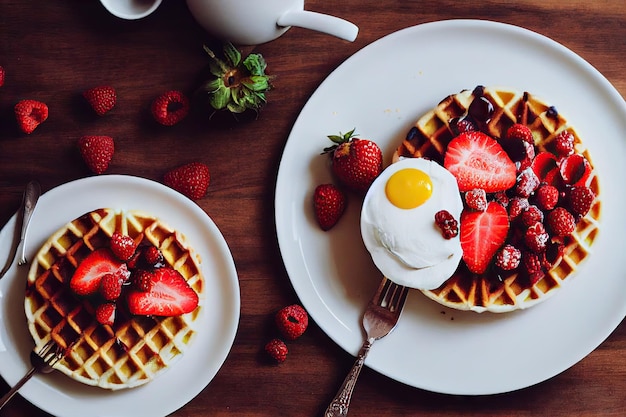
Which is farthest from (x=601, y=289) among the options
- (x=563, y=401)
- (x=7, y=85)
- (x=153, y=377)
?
(x=7, y=85)

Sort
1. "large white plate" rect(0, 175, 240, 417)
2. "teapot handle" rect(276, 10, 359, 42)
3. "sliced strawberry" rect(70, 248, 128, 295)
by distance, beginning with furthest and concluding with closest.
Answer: "large white plate" rect(0, 175, 240, 417) → "sliced strawberry" rect(70, 248, 128, 295) → "teapot handle" rect(276, 10, 359, 42)

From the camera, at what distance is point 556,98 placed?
2.12 meters

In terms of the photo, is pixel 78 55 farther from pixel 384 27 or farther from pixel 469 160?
pixel 469 160

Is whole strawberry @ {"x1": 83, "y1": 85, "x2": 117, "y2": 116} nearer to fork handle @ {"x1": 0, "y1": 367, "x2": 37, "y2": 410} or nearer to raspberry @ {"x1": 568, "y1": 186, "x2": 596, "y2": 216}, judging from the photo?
fork handle @ {"x1": 0, "y1": 367, "x2": 37, "y2": 410}

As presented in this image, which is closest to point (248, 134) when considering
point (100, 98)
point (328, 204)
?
point (328, 204)

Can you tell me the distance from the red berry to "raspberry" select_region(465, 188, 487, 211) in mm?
1080

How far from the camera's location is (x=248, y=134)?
2.14 metres

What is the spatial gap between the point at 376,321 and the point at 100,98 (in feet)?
3.73

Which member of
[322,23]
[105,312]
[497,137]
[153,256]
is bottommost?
[105,312]

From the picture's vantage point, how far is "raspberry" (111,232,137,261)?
6.21 feet

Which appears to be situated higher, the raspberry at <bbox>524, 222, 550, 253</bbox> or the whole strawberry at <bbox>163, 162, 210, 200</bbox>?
the raspberry at <bbox>524, 222, 550, 253</bbox>

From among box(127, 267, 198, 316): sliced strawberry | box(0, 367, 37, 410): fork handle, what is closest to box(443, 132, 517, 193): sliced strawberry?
box(127, 267, 198, 316): sliced strawberry

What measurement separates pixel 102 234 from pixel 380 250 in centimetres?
85

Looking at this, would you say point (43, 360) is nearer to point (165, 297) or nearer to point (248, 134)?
point (165, 297)
